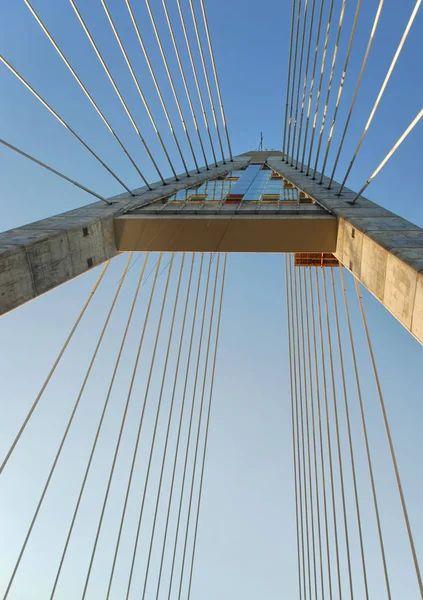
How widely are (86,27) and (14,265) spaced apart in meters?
4.52

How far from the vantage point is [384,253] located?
7.53 meters

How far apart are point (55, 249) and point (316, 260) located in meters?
11.4

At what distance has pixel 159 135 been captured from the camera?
12117 millimetres

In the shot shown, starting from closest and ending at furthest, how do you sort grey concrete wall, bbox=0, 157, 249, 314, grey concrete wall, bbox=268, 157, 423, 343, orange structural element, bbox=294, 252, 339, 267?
grey concrete wall, bbox=268, 157, 423, 343
grey concrete wall, bbox=0, 157, 249, 314
orange structural element, bbox=294, 252, 339, 267

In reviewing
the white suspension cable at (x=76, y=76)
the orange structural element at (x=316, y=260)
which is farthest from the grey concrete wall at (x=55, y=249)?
the orange structural element at (x=316, y=260)

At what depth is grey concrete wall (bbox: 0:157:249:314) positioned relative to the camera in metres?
7.87

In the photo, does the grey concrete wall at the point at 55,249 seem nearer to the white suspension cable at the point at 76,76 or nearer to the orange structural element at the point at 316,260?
the white suspension cable at the point at 76,76

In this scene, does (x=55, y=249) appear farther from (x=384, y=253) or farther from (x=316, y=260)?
(x=316, y=260)

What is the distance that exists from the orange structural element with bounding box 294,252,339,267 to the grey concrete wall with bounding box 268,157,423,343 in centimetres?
619

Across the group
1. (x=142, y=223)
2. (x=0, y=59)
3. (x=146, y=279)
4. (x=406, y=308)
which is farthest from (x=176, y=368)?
(x=0, y=59)

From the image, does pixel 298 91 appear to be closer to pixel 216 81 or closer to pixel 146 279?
pixel 216 81

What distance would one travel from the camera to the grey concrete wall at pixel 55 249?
7871 millimetres

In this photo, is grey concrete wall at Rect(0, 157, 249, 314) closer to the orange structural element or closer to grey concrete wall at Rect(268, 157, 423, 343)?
grey concrete wall at Rect(268, 157, 423, 343)

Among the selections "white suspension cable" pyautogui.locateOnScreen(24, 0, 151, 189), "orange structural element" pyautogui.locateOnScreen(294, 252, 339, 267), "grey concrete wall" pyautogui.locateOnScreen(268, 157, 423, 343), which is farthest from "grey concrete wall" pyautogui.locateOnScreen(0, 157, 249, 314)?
"orange structural element" pyautogui.locateOnScreen(294, 252, 339, 267)
